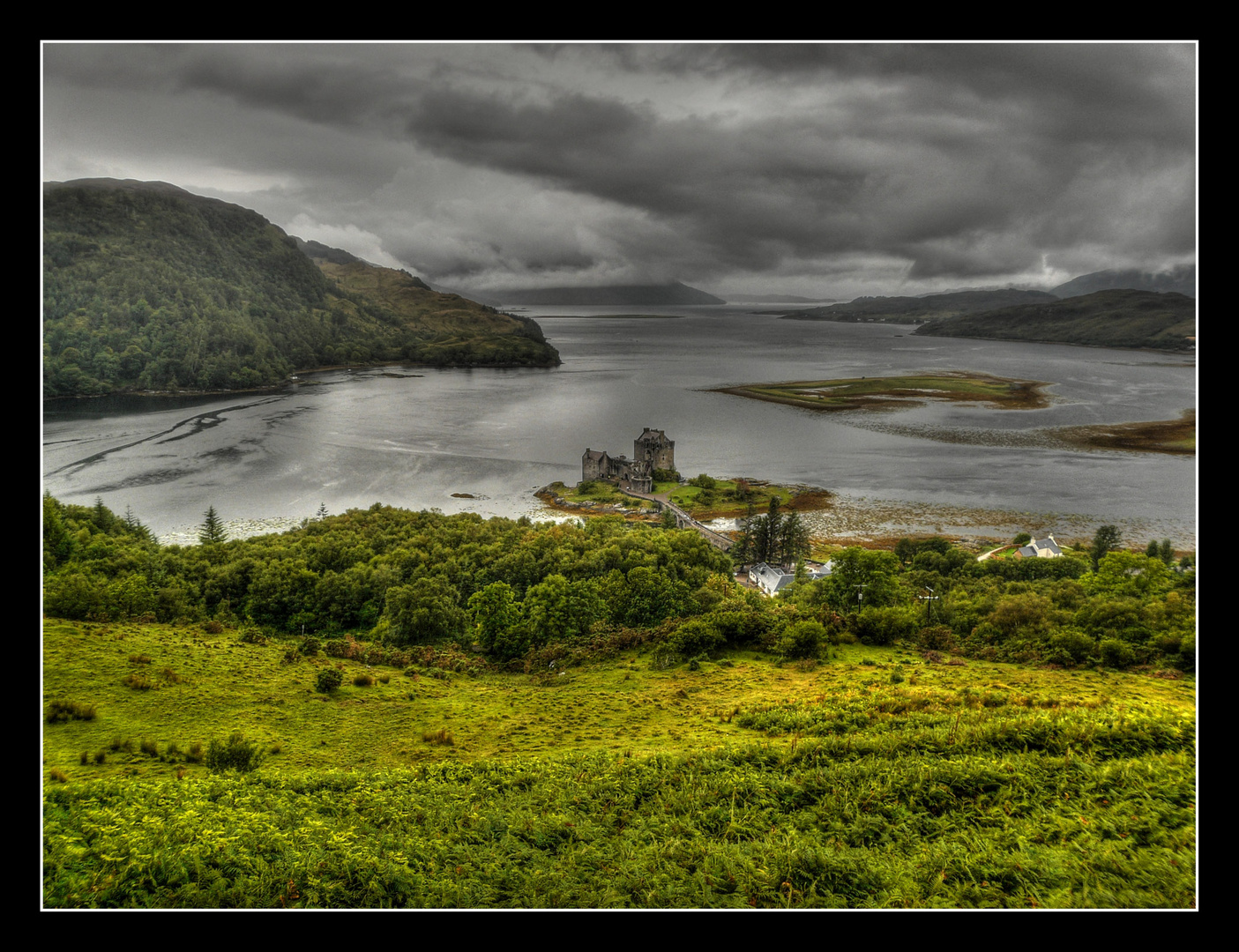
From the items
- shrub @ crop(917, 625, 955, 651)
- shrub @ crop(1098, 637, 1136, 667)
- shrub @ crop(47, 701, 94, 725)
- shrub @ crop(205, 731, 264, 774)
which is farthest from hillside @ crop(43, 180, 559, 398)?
shrub @ crop(1098, 637, 1136, 667)

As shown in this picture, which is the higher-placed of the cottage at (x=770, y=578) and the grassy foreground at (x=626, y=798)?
the grassy foreground at (x=626, y=798)

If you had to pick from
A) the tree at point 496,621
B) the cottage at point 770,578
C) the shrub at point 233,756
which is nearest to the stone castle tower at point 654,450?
the cottage at point 770,578

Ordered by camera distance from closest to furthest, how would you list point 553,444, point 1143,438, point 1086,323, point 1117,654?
point 1117,654
point 1143,438
point 553,444
point 1086,323

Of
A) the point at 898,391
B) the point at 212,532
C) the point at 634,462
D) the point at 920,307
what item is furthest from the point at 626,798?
the point at 920,307

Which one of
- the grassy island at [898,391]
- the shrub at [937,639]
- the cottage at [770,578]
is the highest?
the grassy island at [898,391]

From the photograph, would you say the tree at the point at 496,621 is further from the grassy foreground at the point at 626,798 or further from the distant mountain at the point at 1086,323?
the distant mountain at the point at 1086,323

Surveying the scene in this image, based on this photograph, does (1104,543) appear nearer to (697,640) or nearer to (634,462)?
(697,640)
